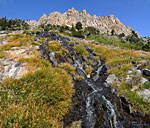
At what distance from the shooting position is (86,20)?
423 ft

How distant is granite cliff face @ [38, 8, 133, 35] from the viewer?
126 metres

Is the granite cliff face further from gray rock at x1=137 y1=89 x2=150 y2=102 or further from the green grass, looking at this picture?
gray rock at x1=137 y1=89 x2=150 y2=102

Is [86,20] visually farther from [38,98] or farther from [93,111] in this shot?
[38,98]

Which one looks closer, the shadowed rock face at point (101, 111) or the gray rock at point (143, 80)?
the shadowed rock face at point (101, 111)

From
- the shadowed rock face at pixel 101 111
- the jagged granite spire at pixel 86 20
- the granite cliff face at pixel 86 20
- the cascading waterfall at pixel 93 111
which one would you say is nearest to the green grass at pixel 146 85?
the shadowed rock face at pixel 101 111

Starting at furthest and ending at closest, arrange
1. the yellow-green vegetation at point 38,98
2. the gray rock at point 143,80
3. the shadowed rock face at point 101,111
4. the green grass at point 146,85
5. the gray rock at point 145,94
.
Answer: the gray rock at point 143,80 → the green grass at point 146,85 → the gray rock at point 145,94 → the shadowed rock face at point 101,111 → the yellow-green vegetation at point 38,98

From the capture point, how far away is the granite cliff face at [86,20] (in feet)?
413

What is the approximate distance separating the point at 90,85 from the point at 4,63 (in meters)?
7.95

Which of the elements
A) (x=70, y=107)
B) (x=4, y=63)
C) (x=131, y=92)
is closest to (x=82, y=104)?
(x=70, y=107)

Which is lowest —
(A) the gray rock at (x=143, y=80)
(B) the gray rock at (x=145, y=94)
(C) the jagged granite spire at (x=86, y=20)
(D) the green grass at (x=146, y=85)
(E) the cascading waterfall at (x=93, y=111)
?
(E) the cascading waterfall at (x=93, y=111)

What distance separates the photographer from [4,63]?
7.46 metres

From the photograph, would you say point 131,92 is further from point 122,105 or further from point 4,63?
point 4,63

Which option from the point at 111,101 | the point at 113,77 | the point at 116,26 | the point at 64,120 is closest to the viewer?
the point at 64,120

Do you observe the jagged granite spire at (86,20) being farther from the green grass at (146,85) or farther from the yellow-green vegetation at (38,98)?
the yellow-green vegetation at (38,98)
